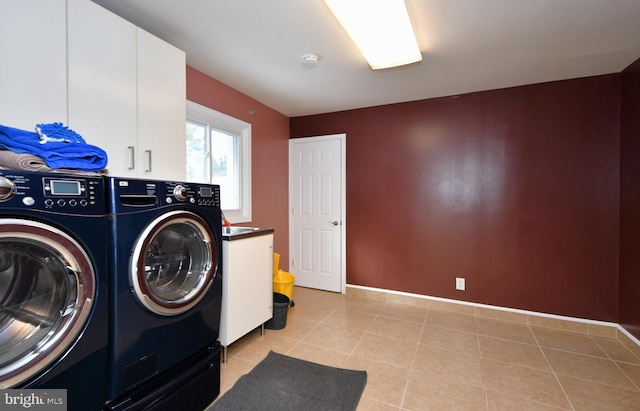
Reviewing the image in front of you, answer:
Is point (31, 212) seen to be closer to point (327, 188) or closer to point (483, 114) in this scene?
point (327, 188)

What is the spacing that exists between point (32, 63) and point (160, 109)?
60 centimetres

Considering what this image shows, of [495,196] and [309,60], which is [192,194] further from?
[495,196]

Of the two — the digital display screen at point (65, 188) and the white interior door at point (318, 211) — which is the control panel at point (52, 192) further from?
the white interior door at point (318, 211)

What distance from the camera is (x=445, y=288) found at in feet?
10.1

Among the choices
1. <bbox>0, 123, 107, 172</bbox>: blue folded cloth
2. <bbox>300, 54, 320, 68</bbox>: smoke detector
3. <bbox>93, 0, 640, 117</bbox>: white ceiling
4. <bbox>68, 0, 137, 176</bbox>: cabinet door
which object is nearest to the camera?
<bbox>0, 123, 107, 172</bbox>: blue folded cloth

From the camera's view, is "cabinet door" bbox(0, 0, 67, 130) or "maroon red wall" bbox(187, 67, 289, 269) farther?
"maroon red wall" bbox(187, 67, 289, 269)

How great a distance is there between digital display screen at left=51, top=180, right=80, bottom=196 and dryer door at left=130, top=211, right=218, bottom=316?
0.31 metres

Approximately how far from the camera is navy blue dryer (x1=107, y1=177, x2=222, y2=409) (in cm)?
118

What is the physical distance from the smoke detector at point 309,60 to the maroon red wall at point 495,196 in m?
1.29

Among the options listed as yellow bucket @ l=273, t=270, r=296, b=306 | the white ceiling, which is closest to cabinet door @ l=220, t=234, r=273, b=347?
yellow bucket @ l=273, t=270, r=296, b=306

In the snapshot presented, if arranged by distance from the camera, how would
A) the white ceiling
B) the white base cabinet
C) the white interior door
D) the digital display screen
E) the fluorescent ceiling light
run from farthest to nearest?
the white interior door, the white base cabinet, the white ceiling, the fluorescent ceiling light, the digital display screen

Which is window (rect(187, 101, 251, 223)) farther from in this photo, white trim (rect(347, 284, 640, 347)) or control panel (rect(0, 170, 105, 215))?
white trim (rect(347, 284, 640, 347))

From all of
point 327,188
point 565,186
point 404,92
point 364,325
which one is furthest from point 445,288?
point 404,92

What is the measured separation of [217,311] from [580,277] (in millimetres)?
3138
